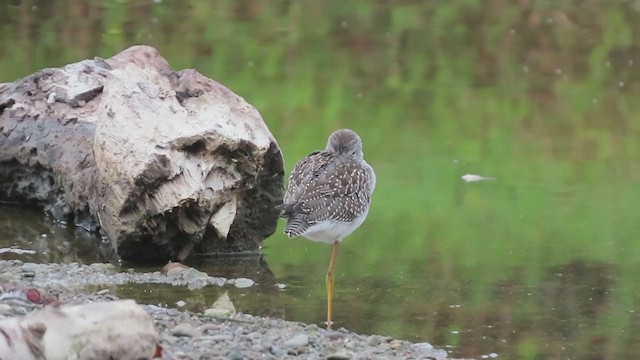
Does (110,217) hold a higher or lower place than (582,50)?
lower

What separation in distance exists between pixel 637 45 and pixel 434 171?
666 centimetres

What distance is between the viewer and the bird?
24.1 feet

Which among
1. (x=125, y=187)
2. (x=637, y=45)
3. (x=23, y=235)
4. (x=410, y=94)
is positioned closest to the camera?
(x=125, y=187)

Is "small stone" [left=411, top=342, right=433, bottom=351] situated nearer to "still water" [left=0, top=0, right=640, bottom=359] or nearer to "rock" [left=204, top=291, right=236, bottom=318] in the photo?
"still water" [left=0, top=0, right=640, bottom=359]

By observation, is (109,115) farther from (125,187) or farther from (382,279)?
(382,279)

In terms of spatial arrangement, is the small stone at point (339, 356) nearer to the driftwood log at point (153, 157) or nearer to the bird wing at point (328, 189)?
the bird wing at point (328, 189)

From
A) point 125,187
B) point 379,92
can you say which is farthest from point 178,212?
point 379,92

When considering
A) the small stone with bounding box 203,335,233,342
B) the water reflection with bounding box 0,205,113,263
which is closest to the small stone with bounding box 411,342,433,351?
the small stone with bounding box 203,335,233,342

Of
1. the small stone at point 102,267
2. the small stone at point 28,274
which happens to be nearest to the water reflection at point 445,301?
the small stone at point 102,267

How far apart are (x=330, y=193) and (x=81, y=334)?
308 centimetres

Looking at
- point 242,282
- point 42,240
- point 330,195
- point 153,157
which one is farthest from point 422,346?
point 42,240

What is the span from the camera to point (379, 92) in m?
14.3

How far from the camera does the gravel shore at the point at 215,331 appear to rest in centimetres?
615

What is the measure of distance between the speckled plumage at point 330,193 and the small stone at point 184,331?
0.95 meters
